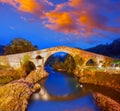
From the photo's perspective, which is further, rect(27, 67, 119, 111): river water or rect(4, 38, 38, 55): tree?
rect(4, 38, 38, 55): tree

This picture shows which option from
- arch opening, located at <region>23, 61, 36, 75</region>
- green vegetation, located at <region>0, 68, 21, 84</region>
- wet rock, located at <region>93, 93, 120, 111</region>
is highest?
arch opening, located at <region>23, 61, 36, 75</region>

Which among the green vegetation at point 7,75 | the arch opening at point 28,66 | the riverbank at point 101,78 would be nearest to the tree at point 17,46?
the arch opening at point 28,66

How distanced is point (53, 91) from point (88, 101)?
917 cm

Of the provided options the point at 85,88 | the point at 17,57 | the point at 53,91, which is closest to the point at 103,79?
the point at 85,88

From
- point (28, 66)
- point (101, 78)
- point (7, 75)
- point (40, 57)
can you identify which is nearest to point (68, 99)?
point (101, 78)

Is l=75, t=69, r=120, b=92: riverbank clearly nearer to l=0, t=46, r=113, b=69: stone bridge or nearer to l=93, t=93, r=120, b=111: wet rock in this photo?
l=93, t=93, r=120, b=111: wet rock

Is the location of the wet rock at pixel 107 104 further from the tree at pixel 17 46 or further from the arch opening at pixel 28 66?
the tree at pixel 17 46

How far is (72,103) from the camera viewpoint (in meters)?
29.8

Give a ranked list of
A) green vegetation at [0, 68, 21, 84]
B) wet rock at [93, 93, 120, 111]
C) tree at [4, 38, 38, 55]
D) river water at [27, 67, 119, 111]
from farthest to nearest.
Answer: tree at [4, 38, 38, 55] → green vegetation at [0, 68, 21, 84] → river water at [27, 67, 119, 111] → wet rock at [93, 93, 120, 111]

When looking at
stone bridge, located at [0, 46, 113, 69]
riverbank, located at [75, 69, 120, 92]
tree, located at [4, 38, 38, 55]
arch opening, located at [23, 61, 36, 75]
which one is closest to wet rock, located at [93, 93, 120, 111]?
riverbank, located at [75, 69, 120, 92]

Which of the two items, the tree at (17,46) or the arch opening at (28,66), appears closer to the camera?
the arch opening at (28,66)

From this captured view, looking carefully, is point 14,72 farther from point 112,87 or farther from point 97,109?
point 97,109

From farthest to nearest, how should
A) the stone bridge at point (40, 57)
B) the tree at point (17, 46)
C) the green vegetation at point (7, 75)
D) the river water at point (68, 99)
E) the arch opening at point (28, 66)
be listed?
the tree at point (17, 46) < the arch opening at point (28, 66) < the stone bridge at point (40, 57) < the green vegetation at point (7, 75) < the river water at point (68, 99)

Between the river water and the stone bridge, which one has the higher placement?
the stone bridge
